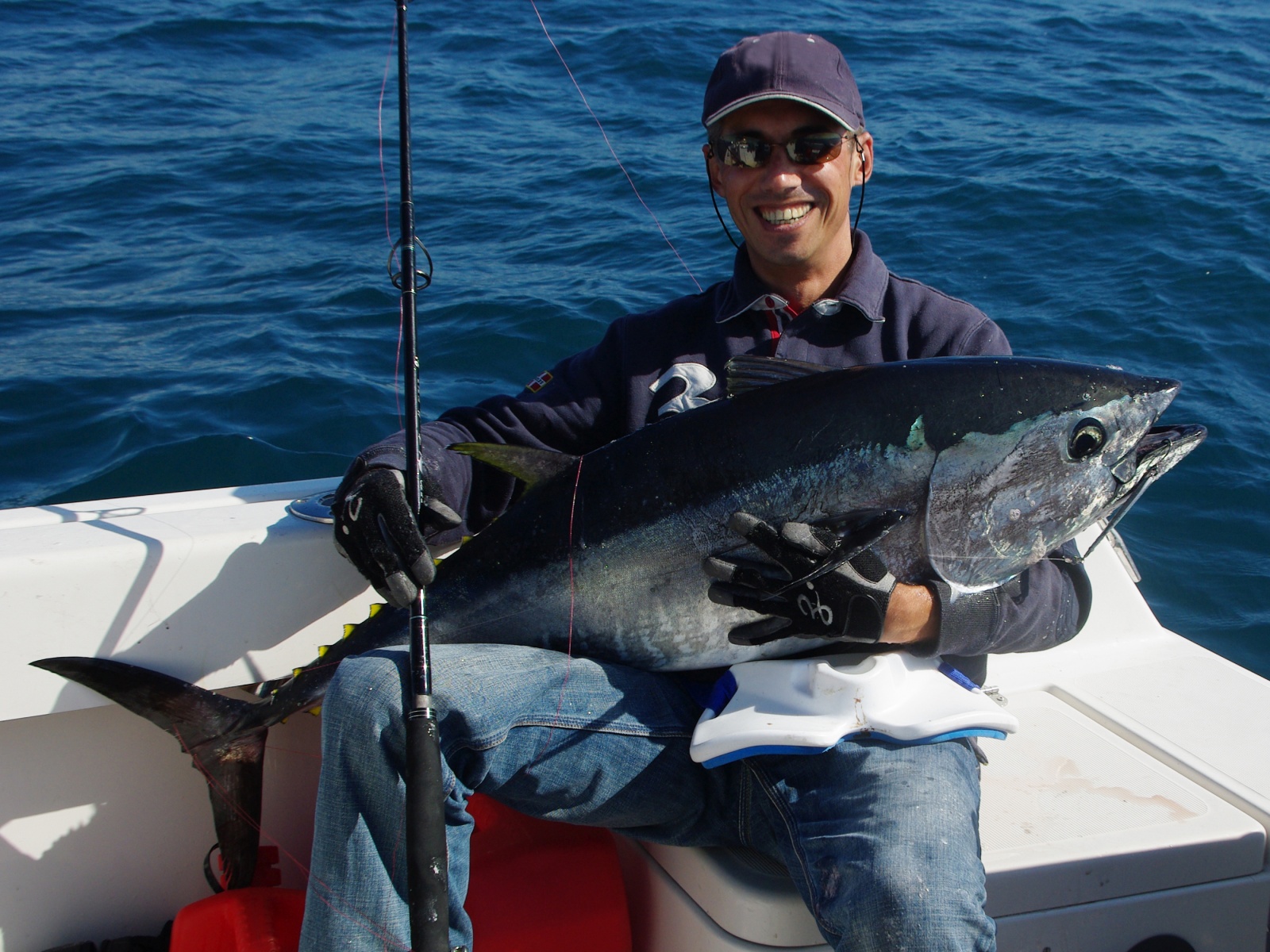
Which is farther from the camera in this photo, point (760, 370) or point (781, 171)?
point (781, 171)

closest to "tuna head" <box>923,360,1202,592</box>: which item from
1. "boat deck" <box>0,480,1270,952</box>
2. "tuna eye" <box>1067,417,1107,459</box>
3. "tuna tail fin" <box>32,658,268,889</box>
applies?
"tuna eye" <box>1067,417,1107,459</box>

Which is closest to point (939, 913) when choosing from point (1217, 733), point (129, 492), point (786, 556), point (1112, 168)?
point (786, 556)

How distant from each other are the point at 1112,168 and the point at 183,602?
821 cm

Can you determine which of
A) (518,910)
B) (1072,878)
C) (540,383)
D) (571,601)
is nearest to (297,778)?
(518,910)

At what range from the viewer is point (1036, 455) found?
1.84m

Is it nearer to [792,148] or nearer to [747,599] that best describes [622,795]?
[747,599]

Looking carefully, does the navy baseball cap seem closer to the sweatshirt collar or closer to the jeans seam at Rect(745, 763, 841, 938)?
the sweatshirt collar

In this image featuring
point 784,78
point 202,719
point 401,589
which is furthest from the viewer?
point 784,78

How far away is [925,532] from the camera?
1.88m

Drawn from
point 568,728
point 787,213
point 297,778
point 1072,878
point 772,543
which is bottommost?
point 297,778

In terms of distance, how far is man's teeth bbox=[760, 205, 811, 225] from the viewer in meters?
2.35

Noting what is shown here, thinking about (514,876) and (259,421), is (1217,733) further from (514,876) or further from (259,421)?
(259,421)

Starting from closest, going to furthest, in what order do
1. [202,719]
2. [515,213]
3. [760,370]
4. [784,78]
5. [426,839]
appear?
[426,839]
[760,370]
[202,719]
[784,78]
[515,213]

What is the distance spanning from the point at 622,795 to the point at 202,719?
92cm
